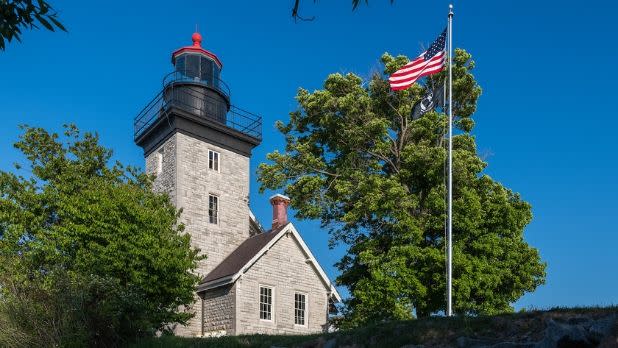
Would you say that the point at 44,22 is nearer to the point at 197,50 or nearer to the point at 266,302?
the point at 266,302

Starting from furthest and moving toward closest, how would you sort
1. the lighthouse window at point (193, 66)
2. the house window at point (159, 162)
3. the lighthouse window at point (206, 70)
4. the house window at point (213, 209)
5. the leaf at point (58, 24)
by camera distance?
the lighthouse window at point (206, 70) → the lighthouse window at point (193, 66) → the house window at point (159, 162) → the house window at point (213, 209) → the leaf at point (58, 24)

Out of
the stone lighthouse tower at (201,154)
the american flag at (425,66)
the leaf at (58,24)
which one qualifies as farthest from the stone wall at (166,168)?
the leaf at (58,24)

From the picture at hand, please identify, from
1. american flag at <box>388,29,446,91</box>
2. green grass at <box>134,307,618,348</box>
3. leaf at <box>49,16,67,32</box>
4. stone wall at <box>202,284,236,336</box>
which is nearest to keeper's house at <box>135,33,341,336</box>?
stone wall at <box>202,284,236,336</box>

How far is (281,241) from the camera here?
88.9 ft

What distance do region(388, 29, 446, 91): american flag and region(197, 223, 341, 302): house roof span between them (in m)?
8.24

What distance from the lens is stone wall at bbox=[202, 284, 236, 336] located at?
83.9ft

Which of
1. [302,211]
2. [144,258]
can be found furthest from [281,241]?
[144,258]

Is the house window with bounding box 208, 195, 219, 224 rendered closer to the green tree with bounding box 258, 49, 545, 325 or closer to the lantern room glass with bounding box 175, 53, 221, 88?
the green tree with bounding box 258, 49, 545, 325

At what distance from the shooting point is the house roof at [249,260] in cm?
2581

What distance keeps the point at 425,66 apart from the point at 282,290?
10935mm

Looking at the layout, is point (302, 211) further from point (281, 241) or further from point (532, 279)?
point (532, 279)

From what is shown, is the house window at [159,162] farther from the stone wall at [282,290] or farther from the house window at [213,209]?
the stone wall at [282,290]

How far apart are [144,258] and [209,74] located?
1252cm

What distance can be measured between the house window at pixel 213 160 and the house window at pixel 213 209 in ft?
4.59
